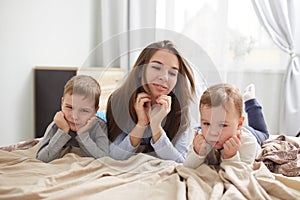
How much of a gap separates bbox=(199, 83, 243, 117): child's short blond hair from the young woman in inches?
1.8

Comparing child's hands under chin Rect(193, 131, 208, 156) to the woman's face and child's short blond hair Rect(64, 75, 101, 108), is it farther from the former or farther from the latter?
child's short blond hair Rect(64, 75, 101, 108)

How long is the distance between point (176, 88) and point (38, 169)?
0.47 meters

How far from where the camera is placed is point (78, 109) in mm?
1204

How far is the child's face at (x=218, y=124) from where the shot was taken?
111 cm

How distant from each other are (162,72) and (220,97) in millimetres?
196

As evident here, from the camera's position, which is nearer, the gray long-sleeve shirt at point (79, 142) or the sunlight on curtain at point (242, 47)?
the gray long-sleeve shirt at point (79, 142)

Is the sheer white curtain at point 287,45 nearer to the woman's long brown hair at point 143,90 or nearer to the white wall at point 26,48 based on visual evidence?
the white wall at point 26,48

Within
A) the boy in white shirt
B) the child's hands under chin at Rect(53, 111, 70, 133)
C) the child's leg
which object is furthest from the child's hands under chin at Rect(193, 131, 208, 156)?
the child's leg

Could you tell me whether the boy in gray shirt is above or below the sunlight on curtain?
below

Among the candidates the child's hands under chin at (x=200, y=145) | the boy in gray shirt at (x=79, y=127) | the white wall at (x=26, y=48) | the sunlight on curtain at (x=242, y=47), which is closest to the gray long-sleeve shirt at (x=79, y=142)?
the boy in gray shirt at (x=79, y=127)

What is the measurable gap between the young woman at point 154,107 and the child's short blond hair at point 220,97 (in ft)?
0.15

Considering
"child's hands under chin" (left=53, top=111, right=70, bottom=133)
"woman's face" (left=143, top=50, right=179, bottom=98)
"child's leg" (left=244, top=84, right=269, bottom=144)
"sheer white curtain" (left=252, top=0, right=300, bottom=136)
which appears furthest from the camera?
"sheer white curtain" (left=252, top=0, right=300, bottom=136)

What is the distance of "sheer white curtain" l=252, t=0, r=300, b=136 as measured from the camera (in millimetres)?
2787

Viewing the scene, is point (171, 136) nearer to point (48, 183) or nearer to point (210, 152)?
point (210, 152)
